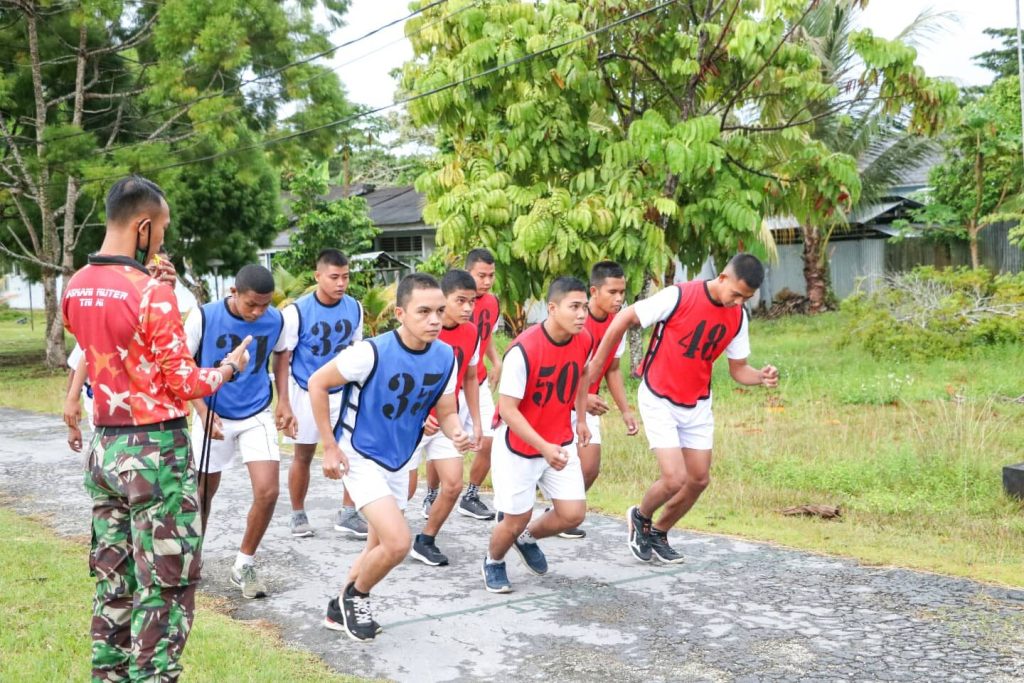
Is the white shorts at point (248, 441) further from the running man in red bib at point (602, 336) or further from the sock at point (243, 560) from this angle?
the running man in red bib at point (602, 336)

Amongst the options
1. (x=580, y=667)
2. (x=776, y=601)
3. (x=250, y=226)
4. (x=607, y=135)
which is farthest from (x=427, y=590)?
(x=250, y=226)

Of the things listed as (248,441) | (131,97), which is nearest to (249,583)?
(248,441)

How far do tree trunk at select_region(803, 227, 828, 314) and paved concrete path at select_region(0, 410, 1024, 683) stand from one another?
828 inches

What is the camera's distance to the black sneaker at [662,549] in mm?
6992

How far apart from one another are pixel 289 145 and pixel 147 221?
19.5 metres

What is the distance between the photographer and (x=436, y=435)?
7254 millimetres

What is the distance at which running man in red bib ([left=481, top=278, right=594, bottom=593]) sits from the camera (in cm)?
621

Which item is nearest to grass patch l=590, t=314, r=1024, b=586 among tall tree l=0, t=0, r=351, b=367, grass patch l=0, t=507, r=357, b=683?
grass patch l=0, t=507, r=357, b=683

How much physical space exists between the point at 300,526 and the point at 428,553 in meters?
1.33

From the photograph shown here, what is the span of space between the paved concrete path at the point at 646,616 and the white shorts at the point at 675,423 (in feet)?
2.60

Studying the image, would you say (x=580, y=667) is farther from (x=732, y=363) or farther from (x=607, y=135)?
(x=607, y=135)

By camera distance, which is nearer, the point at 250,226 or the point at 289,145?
the point at 289,145

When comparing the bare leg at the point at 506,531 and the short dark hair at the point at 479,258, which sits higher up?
the short dark hair at the point at 479,258

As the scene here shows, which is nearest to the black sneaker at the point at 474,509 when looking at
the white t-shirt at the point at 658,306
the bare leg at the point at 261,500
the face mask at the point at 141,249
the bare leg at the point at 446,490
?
the bare leg at the point at 446,490
